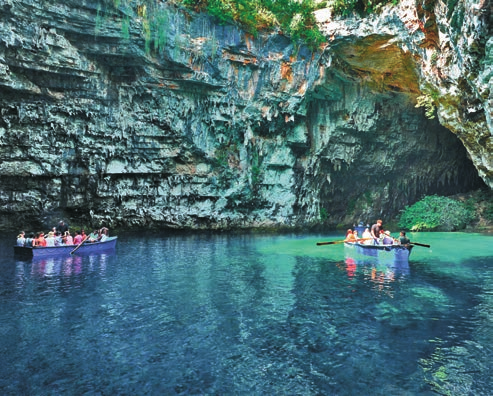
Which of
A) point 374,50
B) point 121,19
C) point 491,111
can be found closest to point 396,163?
point 374,50

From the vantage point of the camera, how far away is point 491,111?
55.4 ft

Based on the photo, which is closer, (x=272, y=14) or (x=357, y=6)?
(x=357, y=6)

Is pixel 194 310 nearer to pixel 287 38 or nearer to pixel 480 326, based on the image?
pixel 480 326

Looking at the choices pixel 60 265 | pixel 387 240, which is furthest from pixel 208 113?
pixel 60 265

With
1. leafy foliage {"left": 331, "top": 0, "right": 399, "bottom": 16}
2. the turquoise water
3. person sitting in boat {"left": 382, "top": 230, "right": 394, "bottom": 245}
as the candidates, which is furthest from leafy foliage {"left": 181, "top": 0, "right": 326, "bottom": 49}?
the turquoise water

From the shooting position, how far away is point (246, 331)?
815cm

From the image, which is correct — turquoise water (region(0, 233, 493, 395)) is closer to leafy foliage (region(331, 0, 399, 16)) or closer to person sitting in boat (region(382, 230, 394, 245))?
person sitting in boat (region(382, 230, 394, 245))

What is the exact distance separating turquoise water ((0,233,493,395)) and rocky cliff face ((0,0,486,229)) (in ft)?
37.5

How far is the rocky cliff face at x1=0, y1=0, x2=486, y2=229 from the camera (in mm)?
22906

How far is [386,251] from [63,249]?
604 inches

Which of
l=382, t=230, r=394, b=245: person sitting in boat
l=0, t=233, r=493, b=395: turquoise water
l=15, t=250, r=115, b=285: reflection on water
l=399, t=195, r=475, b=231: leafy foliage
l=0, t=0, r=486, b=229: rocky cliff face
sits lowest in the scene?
l=0, t=233, r=493, b=395: turquoise water

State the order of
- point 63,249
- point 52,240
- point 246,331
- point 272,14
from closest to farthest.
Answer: point 246,331 < point 63,249 < point 52,240 < point 272,14

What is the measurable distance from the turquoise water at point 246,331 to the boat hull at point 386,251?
1.60 m

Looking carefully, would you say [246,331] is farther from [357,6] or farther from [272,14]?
[272,14]
